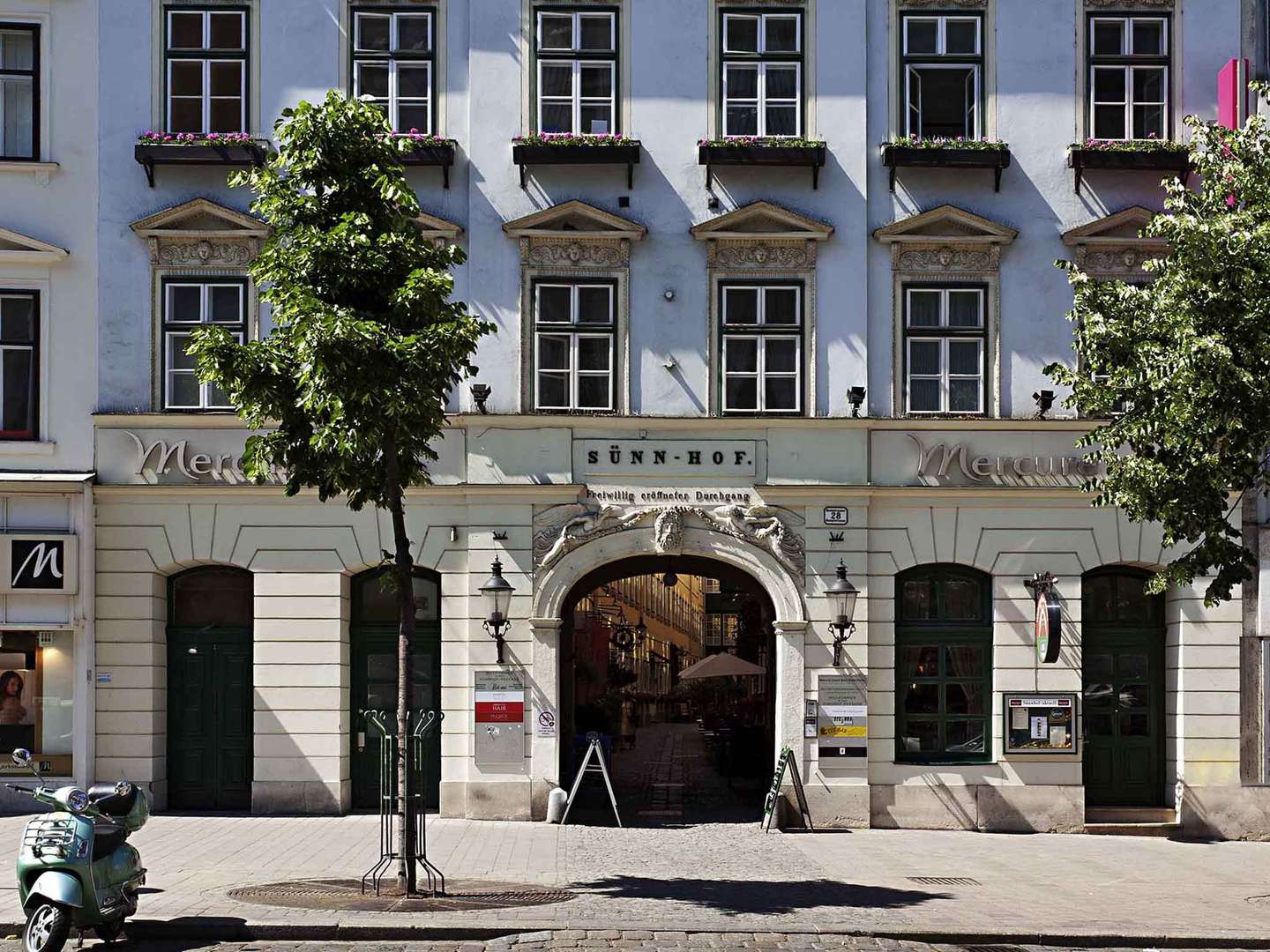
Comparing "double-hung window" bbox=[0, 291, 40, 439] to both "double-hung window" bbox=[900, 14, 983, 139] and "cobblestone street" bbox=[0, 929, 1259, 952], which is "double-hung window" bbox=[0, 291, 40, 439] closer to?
"cobblestone street" bbox=[0, 929, 1259, 952]

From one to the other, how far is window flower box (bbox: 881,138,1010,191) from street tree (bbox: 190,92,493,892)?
27.9 feet

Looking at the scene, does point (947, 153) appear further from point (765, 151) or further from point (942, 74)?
point (765, 151)

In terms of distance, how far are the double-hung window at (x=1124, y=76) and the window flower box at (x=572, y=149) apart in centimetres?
627

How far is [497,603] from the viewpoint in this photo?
838 inches

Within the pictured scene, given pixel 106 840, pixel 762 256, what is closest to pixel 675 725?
pixel 762 256

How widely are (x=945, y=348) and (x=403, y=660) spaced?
32.9 ft

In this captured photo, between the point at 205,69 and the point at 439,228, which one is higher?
the point at 205,69

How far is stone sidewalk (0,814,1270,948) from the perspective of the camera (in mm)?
13305

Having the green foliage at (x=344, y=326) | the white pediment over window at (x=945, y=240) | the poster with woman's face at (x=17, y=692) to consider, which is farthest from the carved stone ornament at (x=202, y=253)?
the white pediment over window at (x=945, y=240)

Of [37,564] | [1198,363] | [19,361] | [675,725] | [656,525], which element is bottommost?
[675,725]

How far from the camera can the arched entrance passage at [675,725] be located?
2275cm

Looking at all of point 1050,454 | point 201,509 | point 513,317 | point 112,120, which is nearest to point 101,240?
point 112,120

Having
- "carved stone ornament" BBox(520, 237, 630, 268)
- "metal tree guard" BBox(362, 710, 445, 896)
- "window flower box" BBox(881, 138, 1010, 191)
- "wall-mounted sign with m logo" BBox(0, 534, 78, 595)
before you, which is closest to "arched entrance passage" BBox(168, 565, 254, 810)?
"wall-mounted sign with m logo" BBox(0, 534, 78, 595)

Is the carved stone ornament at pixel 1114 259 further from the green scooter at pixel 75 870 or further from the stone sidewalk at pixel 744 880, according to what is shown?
the green scooter at pixel 75 870
